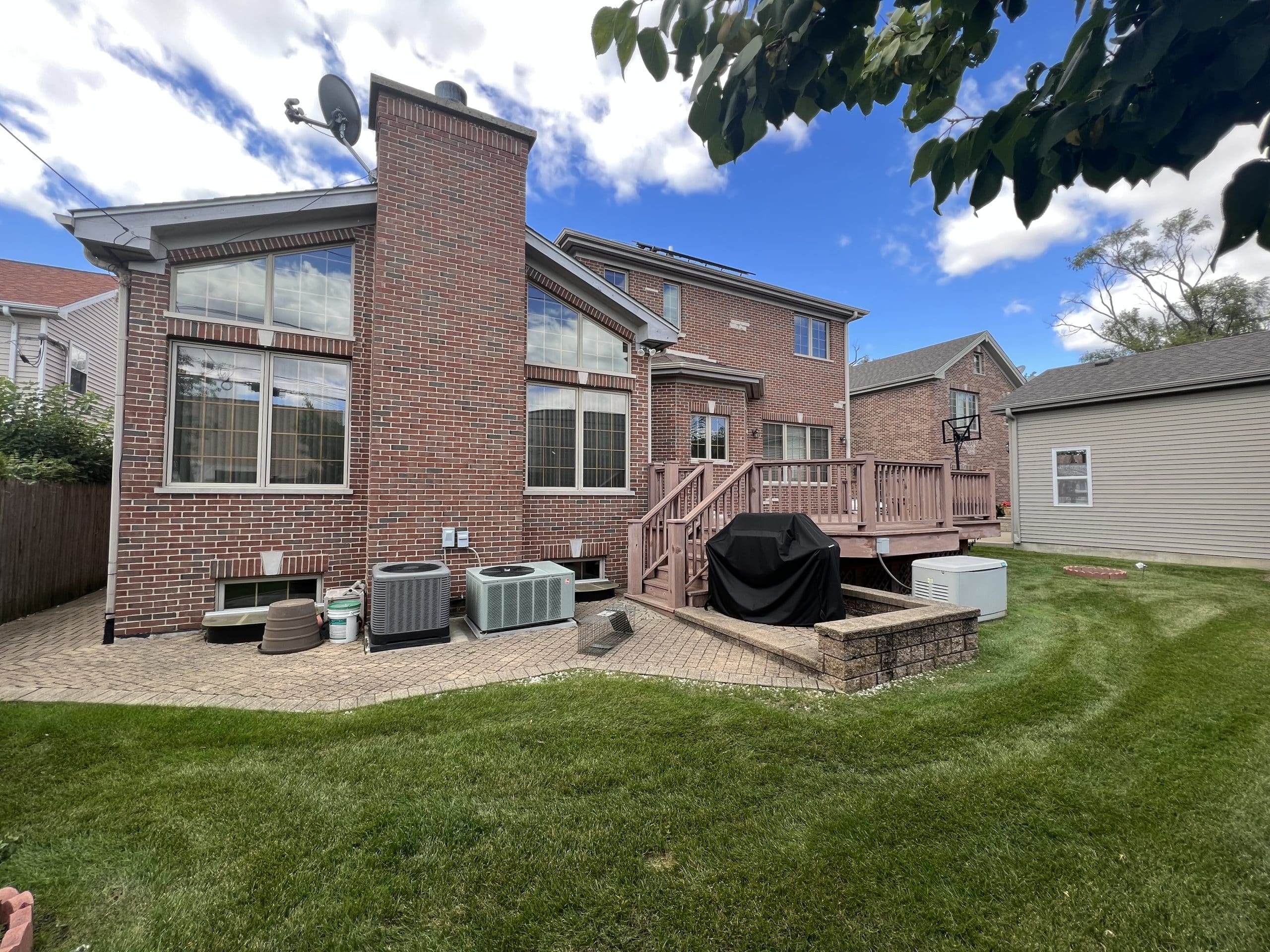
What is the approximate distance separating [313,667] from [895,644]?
17.7 feet

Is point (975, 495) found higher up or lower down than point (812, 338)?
lower down

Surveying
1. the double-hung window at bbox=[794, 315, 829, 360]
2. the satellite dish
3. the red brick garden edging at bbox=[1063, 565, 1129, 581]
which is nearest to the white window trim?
the double-hung window at bbox=[794, 315, 829, 360]

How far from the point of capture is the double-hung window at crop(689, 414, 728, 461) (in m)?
11.2

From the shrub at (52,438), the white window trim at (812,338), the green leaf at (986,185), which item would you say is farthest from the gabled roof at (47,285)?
the white window trim at (812,338)

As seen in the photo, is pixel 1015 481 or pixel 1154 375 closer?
pixel 1154 375

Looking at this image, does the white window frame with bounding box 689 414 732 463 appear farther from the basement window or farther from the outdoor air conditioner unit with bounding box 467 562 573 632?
the basement window

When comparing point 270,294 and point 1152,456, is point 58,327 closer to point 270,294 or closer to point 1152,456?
point 270,294

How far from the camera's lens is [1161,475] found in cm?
1192

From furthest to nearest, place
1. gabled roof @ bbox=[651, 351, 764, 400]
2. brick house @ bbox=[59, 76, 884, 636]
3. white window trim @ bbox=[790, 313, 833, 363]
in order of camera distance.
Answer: white window trim @ bbox=[790, 313, 833, 363] → gabled roof @ bbox=[651, 351, 764, 400] → brick house @ bbox=[59, 76, 884, 636]

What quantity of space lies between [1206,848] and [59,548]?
11.8 meters

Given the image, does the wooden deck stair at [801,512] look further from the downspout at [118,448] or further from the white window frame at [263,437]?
the downspout at [118,448]

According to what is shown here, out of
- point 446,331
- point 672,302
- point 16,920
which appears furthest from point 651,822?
point 672,302

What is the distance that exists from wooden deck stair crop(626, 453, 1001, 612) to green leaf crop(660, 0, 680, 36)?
5.55 meters

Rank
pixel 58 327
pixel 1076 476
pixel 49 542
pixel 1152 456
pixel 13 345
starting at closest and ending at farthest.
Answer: pixel 49 542
pixel 13 345
pixel 58 327
pixel 1152 456
pixel 1076 476
